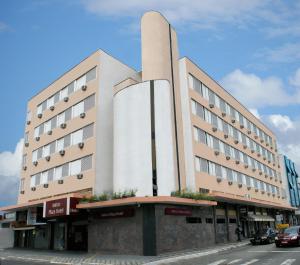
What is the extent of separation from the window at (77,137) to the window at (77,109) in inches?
85.1

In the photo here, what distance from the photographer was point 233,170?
4441 centimetres

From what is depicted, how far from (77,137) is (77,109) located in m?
3.36

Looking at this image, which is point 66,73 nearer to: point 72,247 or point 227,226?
point 72,247

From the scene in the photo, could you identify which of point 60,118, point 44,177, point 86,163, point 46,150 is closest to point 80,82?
point 60,118

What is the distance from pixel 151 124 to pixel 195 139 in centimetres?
695

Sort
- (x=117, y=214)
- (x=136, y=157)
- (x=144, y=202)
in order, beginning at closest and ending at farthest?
(x=144, y=202) < (x=117, y=214) < (x=136, y=157)

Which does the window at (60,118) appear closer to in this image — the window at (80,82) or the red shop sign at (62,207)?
the window at (80,82)

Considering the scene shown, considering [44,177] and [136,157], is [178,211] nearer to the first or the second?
[136,157]

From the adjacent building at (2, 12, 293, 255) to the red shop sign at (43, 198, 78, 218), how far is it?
0.30ft

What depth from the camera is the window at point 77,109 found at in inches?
1484

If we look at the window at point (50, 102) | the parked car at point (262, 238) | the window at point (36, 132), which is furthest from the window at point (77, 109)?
the parked car at point (262, 238)

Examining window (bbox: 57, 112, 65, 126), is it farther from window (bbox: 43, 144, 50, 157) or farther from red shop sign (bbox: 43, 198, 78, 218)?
red shop sign (bbox: 43, 198, 78, 218)

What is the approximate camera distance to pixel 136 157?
1225 inches

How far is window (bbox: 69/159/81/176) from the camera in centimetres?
3541
